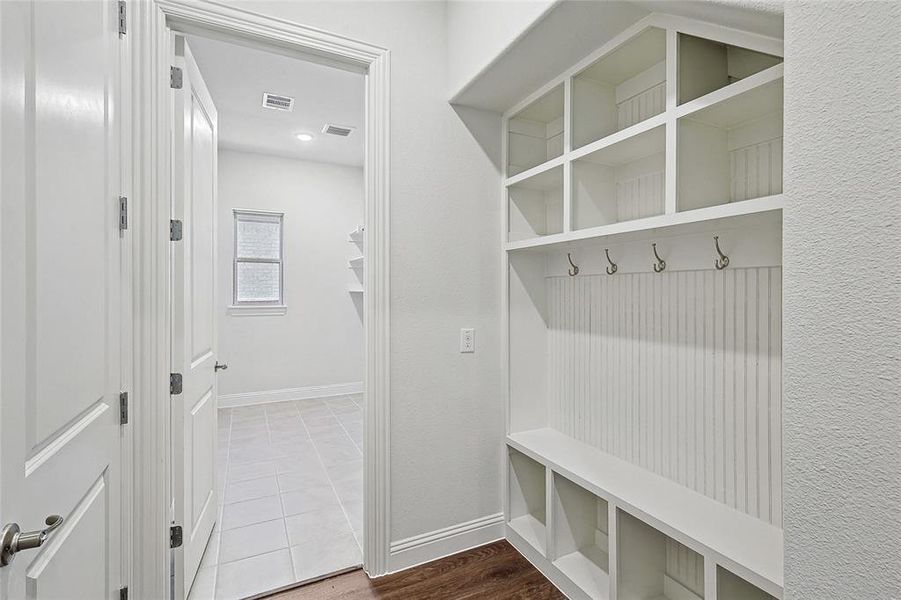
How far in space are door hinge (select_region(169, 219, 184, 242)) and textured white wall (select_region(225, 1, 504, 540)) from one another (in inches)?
33.3

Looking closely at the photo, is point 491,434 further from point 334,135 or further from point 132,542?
point 334,135

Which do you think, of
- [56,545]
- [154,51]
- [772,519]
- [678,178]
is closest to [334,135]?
[154,51]

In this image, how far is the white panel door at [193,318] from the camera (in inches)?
65.8

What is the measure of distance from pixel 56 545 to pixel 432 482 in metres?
1.43

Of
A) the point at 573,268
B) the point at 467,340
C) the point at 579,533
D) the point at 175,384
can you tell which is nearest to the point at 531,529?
the point at 579,533

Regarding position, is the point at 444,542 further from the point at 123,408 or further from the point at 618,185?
the point at 618,185

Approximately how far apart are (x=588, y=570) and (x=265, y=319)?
4221 millimetres

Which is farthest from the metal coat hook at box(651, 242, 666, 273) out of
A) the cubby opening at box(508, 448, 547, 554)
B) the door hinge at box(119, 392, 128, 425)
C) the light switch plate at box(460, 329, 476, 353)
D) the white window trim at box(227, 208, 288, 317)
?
the white window trim at box(227, 208, 288, 317)

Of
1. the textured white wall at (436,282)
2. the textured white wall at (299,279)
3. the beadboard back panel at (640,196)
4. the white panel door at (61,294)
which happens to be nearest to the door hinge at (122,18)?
the white panel door at (61,294)

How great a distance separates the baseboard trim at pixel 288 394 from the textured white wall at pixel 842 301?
4931 mm

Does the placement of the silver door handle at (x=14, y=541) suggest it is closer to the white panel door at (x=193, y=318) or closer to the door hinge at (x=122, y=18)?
the white panel door at (x=193, y=318)

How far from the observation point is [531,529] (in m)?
2.13

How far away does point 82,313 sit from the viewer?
1056 mm

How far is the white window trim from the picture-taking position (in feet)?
15.7
